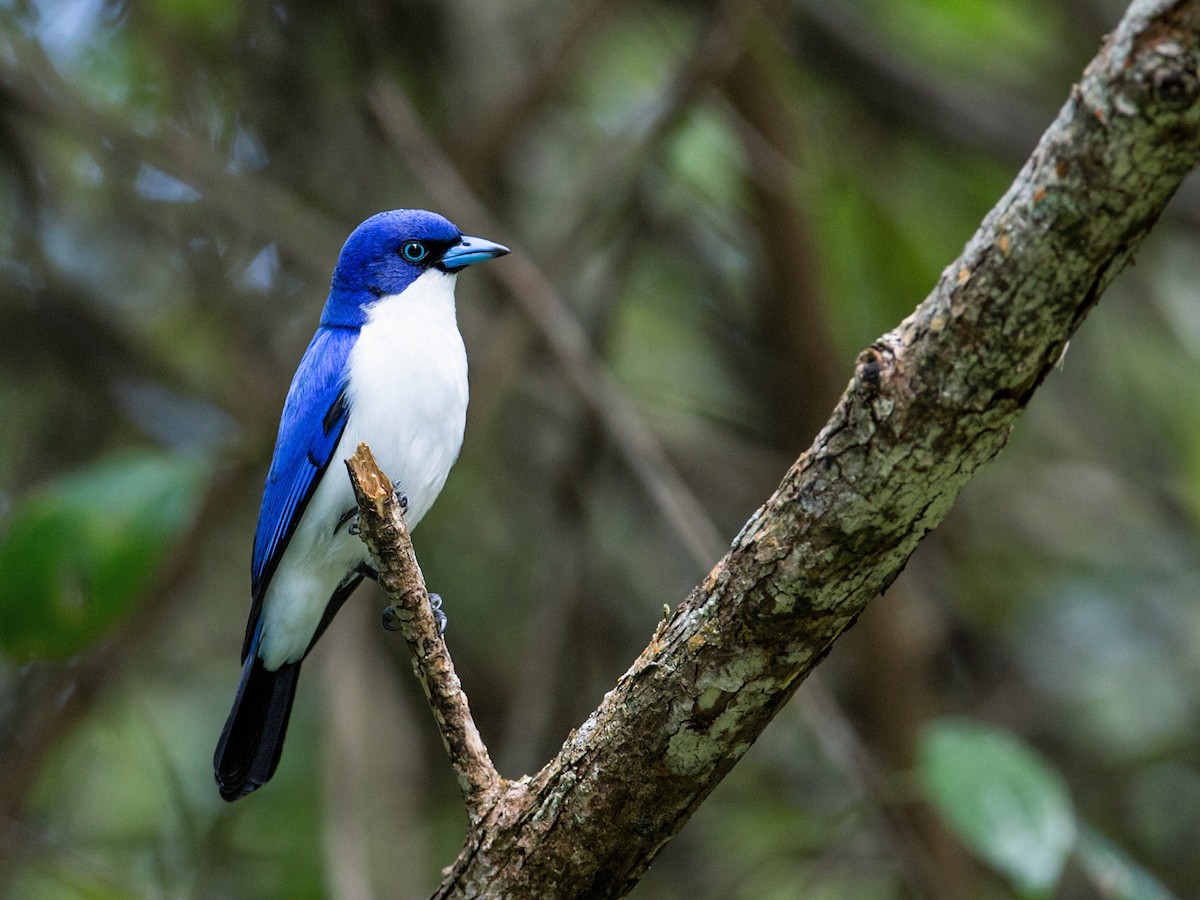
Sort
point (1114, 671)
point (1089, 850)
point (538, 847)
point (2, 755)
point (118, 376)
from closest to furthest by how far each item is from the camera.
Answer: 1. point (538, 847)
2. point (1089, 850)
3. point (2, 755)
4. point (118, 376)
5. point (1114, 671)

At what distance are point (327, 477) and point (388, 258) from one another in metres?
0.74

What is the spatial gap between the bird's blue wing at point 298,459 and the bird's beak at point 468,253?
0.47 meters

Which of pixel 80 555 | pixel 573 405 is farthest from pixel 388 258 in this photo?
pixel 573 405

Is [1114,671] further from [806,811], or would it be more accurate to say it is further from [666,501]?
[666,501]

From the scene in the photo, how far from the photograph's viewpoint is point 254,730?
11.5 feet

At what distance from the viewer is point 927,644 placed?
5.91 metres

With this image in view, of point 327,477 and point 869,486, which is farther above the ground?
point 869,486

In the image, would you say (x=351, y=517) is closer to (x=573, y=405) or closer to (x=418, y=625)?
(x=418, y=625)

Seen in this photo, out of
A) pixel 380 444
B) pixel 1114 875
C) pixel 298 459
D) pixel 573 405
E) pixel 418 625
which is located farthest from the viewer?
pixel 573 405

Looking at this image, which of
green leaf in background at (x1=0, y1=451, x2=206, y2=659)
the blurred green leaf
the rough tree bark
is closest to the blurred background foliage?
green leaf in background at (x1=0, y1=451, x2=206, y2=659)

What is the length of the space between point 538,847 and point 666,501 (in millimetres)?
2420

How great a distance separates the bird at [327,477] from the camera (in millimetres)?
3443

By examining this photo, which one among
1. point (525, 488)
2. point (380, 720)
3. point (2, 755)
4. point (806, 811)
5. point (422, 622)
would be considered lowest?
point (2, 755)

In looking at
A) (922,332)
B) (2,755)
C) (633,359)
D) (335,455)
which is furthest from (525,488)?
(922,332)
